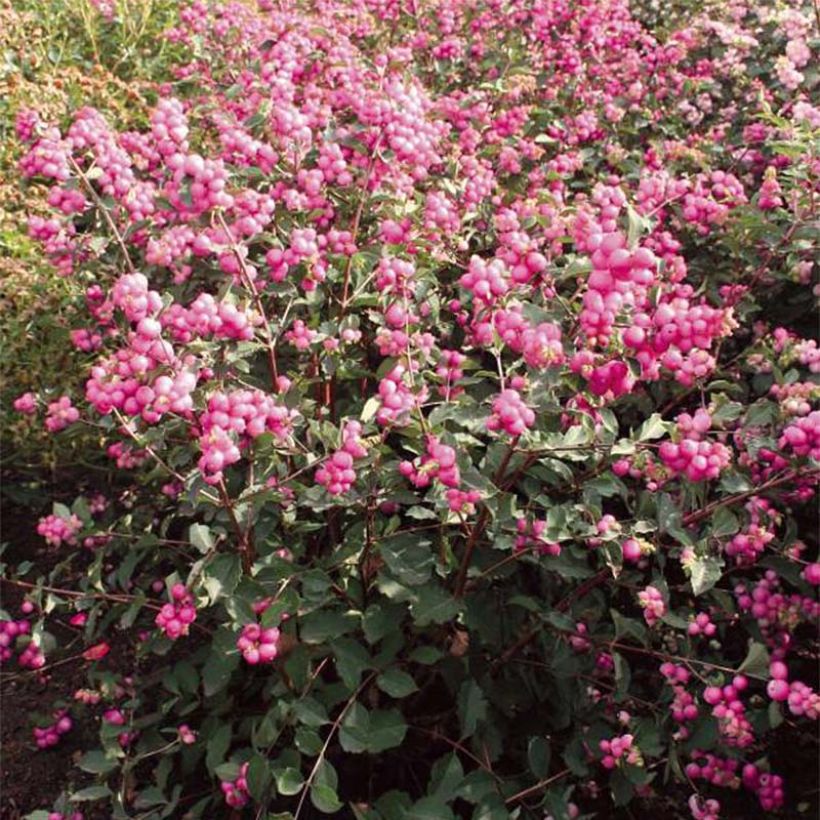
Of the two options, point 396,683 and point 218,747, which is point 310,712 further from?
point 218,747

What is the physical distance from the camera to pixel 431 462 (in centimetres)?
170

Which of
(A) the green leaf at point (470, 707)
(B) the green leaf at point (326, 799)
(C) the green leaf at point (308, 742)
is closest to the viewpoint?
(B) the green leaf at point (326, 799)

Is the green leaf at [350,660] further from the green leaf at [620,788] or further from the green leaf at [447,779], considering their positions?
the green leaf at [620,788]

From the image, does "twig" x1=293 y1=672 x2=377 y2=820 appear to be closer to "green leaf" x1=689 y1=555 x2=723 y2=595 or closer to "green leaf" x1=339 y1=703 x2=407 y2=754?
"green leaf" x1=339 y1=703 x2=407 y2=754

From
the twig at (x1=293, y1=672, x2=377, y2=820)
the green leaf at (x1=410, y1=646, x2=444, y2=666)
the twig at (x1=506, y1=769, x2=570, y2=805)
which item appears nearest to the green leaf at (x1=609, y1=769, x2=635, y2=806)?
the twig at (x1=506, y1=769, x2=570, y2=805)

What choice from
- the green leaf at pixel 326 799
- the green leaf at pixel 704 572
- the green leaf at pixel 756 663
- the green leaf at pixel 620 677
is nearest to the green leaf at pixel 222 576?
the green leaf at pixel 326 799

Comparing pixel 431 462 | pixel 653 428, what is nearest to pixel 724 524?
pixel 653 428

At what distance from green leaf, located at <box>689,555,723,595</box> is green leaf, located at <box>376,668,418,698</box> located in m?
0.65

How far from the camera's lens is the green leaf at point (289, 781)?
1.87 meters

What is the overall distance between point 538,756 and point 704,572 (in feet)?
1.94

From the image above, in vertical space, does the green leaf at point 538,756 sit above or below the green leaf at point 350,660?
below

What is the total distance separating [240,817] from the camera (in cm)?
228

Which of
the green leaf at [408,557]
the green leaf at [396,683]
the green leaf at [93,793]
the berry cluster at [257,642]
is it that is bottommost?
the green leaf at [93,793]

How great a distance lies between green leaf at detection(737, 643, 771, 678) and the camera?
74.5 inches
